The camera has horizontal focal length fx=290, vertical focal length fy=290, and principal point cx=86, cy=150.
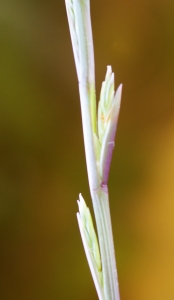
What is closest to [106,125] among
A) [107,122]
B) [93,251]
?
[107,122]

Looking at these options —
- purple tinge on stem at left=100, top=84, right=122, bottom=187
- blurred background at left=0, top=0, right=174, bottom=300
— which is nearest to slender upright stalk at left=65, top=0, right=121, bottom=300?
purple tinge on stem at left=100, top=84, right=122, bottom=187

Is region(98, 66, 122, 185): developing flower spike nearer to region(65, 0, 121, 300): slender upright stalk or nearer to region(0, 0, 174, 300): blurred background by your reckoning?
region(65, 0, 121, 300): slender upright stalk

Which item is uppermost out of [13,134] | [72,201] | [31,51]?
[31,51]

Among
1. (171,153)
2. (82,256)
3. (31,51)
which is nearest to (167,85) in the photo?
(171,153)

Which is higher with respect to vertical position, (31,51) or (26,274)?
(31,51)

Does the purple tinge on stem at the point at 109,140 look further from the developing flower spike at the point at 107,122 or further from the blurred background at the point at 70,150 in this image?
the blurred background at the point at 70,150

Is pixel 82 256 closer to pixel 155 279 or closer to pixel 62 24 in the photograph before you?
pixel 155 279
